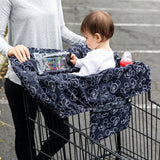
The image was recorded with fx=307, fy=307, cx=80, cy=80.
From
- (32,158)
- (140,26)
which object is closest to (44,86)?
(32,158)

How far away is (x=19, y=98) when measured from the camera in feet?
7.85

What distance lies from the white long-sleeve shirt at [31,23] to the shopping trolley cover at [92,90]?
6.2 inches

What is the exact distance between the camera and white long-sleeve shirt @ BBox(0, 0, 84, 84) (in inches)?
86.9

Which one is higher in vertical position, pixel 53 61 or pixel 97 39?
pixel 97 39

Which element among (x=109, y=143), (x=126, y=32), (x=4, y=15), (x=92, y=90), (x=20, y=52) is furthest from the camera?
(x=126, y=32)

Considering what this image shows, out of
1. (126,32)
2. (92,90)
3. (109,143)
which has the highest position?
(92,90)

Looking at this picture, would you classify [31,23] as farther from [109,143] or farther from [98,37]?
[109,143]

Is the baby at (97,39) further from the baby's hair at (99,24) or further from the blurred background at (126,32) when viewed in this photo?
the blurred background at (126,32)

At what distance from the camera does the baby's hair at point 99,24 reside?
2.00 meters

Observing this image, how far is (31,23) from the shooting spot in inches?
89.5

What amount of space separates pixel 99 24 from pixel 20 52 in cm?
56

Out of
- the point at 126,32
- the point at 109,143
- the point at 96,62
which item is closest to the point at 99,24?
the point at 96,62

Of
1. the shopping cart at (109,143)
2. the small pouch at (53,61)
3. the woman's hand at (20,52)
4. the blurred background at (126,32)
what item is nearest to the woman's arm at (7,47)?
the woman's hand at (20,52)

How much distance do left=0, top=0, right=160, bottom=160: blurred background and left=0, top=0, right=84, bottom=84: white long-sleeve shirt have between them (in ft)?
5.16
